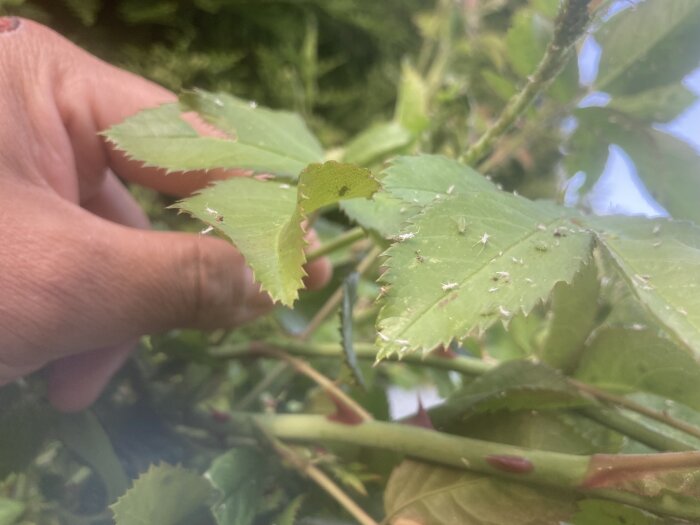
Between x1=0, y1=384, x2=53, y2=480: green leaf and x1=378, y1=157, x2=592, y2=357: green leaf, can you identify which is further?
x1=0, y1=384, x2=53, y2=480: green leaf

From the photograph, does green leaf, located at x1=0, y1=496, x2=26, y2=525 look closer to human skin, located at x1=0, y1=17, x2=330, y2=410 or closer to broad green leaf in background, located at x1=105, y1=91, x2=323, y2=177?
human skin, located at x1=0, y1=17, x2=330, y2=410

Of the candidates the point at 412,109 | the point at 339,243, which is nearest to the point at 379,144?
the point at 412,109

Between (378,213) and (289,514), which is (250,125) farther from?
(289,514)

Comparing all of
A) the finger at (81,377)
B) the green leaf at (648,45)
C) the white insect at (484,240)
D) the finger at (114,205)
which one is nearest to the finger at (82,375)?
the finger at (81,377)

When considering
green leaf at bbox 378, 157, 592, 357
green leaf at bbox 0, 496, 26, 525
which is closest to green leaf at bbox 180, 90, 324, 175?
green leaf at bbox 378, 157, 592, 357

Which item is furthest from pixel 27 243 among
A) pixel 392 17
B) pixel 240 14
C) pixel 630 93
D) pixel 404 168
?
pixel 392 17

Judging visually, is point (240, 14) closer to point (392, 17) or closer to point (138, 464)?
point (392, 17)
